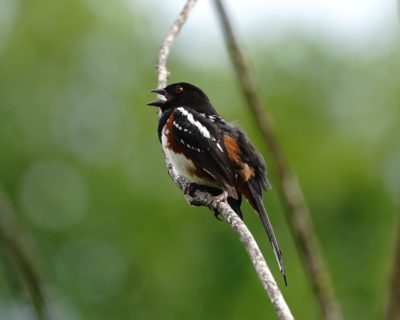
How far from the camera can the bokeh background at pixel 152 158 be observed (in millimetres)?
19734

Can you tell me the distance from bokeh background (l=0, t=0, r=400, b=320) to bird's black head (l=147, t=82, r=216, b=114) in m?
11.3

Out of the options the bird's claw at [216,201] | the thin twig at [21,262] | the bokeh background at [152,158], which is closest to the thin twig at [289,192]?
the thin twig at [21,262]

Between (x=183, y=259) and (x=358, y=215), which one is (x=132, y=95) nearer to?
(x=183, y=259)

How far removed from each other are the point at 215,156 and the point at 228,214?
4.49ft

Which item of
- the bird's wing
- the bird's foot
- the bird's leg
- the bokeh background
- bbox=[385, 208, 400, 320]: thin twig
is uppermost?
bbox=[385, 208, 400, 320]: thin twig

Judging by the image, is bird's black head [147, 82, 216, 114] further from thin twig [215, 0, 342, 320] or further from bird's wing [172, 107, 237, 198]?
thin twig [215, 0, 342, 320]

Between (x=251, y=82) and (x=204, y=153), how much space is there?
9.29 ft

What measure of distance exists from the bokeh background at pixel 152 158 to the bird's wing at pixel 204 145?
11985 millimetres

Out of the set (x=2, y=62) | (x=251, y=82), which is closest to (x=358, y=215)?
(x=2, y=62)

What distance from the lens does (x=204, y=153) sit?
5.84 meters

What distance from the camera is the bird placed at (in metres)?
5.67

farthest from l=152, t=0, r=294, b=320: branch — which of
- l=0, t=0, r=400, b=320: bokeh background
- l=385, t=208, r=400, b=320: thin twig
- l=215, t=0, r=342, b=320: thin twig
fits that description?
l=0, t=0, r=400, b=320: bokeh background

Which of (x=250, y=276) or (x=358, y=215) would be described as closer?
(x=250, y=276)

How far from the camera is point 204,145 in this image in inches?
231
